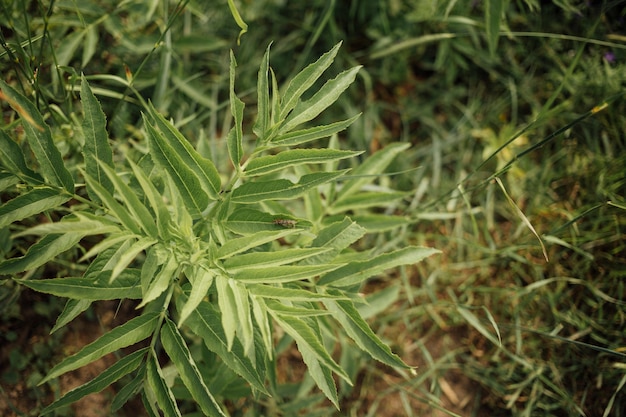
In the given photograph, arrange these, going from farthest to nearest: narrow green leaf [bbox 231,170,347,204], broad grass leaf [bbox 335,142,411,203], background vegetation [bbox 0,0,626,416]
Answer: background vegetation [bbox 0,0,626,416] < broad grass leaf [bbox 335,142,411,203] < narrow green leaf [bbox 231,170,347,204]

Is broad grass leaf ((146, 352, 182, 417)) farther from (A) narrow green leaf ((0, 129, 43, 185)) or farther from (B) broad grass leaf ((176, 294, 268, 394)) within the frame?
(A) narrow green leaf ((0, 129, 43, 185))

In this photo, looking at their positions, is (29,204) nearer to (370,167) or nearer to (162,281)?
(162,281)

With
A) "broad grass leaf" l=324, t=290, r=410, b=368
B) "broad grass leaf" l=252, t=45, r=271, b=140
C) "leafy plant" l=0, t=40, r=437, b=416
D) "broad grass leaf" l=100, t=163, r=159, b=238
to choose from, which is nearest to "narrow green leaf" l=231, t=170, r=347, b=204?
"leafy plant" l=0, t=40, r=437, b=416

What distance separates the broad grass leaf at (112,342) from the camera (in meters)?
1.04

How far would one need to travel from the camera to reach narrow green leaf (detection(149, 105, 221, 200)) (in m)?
1.11

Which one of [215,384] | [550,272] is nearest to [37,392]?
[215,384]

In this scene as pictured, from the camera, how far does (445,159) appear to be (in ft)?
7.87

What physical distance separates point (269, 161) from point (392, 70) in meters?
1.51

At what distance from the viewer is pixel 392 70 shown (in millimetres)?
2459

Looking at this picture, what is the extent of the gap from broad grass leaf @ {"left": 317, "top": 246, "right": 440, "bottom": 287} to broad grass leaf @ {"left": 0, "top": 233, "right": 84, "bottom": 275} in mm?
652

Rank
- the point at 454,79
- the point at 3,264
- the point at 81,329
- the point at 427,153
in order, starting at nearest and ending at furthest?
the point at 3,264 → the point at 81,329 → the point at 427,153 → the point at 454,79

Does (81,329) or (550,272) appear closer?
(81,329)

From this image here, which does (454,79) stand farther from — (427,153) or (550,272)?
(550,272)

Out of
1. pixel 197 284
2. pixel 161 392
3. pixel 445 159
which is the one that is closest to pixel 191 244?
pixel 197 284
